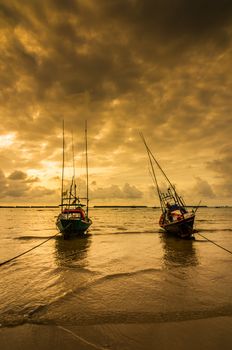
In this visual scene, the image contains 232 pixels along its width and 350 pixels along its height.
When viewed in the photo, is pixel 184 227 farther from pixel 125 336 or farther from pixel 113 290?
pixel 125 336

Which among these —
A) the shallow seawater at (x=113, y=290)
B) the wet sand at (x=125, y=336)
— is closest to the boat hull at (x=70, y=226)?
the shallow seawater at (x=113, y=290)

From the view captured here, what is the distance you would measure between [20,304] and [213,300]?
656 centimetres

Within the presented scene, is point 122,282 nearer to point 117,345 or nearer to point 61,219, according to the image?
point 117,345

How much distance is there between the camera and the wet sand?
5.40 m

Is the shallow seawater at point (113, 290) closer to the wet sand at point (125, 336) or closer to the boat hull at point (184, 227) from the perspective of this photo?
the wet sand at point (125, 336)

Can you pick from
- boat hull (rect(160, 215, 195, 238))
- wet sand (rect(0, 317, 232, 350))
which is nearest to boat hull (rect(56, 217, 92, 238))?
boat hull (rect(160, 215, 195, 238))

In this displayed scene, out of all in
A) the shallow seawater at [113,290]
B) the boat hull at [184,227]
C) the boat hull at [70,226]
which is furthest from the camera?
the boat hull at [70,226]

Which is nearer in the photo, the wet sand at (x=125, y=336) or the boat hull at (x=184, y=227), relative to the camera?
the wet sand at (x=125, y=336)

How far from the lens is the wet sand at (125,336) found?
213 inches

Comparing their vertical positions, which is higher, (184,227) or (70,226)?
(70,226)

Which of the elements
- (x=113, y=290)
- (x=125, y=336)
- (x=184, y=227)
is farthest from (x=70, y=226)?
(x=125, y=336)

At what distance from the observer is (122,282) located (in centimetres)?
1060

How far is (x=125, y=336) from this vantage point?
583 centimetres

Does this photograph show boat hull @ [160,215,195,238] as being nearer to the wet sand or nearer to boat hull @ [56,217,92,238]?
boat hull @ [56,217,92,238]
